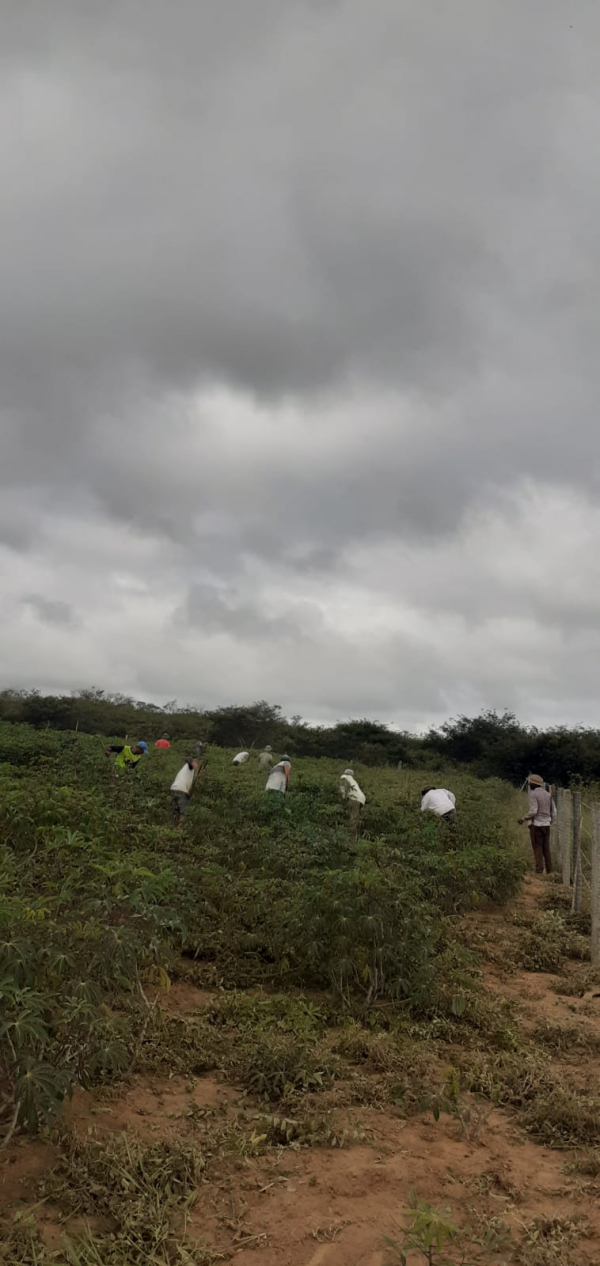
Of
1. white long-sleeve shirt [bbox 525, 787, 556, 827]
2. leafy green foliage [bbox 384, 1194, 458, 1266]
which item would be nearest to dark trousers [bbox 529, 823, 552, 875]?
white long-sleeve shirt [bbox 525, 787, 556, 827]

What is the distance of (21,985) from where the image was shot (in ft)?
10.5

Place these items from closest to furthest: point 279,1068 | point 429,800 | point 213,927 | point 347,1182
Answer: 1. point 347,1182
2. point 279,1068
3. point 213,927
4. point 429,800

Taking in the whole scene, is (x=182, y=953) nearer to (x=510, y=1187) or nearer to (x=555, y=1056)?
(x=555, y=1056)

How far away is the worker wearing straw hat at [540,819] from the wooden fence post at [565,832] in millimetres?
173

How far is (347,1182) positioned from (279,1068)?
3.14 ft

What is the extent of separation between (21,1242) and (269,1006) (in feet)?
8.18

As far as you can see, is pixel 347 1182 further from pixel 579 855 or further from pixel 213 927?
pixel 579 855

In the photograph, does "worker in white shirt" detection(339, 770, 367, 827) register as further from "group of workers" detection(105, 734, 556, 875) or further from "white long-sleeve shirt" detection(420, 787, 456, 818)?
"white long-sleeve shirt" detection(420, 787, 456, 818)

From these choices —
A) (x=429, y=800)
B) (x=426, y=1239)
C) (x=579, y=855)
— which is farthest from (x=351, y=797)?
(x=426, y=1239)

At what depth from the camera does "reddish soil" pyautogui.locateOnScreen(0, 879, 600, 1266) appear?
2.93 meters

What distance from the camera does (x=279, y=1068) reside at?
4.21 m

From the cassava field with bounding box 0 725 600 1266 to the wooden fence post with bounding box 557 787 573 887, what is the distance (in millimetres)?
3246

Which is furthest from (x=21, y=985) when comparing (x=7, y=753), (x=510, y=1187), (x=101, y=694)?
(x=101, y=694)

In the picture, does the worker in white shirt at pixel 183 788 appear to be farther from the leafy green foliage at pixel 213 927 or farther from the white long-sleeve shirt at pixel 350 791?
the white long-sleeve shirt at pixel 350 791
